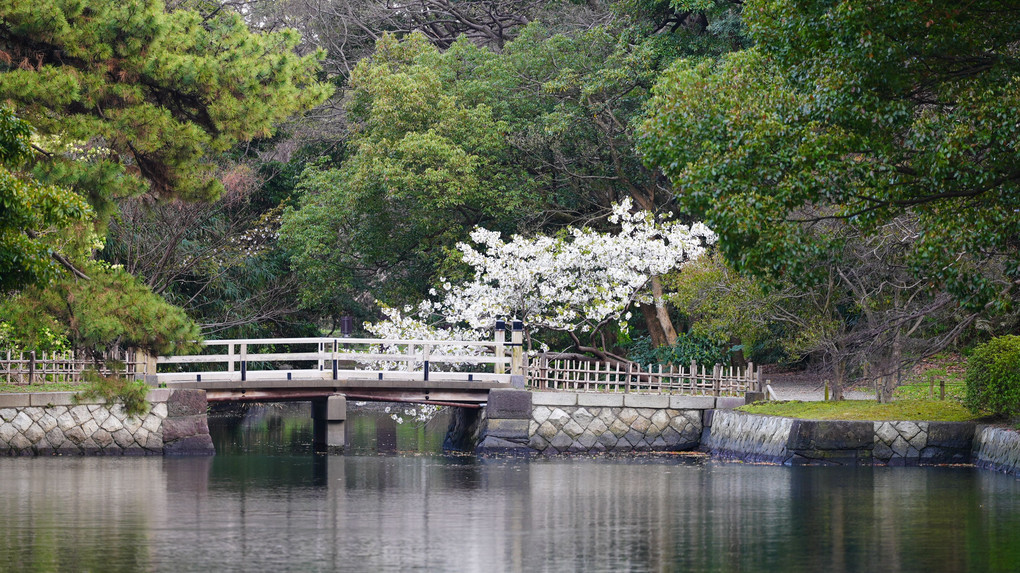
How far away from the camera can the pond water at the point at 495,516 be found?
12.2 metres

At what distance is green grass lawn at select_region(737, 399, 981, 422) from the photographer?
23531 millimetres

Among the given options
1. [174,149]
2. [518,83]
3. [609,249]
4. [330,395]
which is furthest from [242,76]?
[518,83]

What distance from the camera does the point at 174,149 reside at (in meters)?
17.3

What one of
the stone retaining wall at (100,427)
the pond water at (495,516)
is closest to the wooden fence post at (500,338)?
the pond water at (495,516)

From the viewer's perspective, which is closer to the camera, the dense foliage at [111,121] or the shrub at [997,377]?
the dense foliage at [111,121]

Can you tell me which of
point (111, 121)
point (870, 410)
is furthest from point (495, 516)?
point (870, 410)

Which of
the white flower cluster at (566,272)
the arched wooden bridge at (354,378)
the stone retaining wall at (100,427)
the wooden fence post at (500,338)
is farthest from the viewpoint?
the white flower cluster at (566,272)

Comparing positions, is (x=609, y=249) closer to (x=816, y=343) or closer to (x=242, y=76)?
(x=816, y=343)

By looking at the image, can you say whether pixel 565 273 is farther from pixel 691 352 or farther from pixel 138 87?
pixel 138 87

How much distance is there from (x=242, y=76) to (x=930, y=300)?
14.2 m

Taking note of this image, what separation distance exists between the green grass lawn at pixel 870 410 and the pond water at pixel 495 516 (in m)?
1.61

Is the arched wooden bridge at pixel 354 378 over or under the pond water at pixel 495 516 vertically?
over

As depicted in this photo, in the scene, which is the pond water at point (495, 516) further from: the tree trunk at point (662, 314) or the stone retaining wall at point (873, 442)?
the tree trunk at point (662, 314)

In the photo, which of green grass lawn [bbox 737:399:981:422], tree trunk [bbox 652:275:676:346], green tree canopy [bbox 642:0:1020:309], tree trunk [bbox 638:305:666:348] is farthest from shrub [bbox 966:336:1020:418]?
tree trunk [bbox 638:305:666:348]
